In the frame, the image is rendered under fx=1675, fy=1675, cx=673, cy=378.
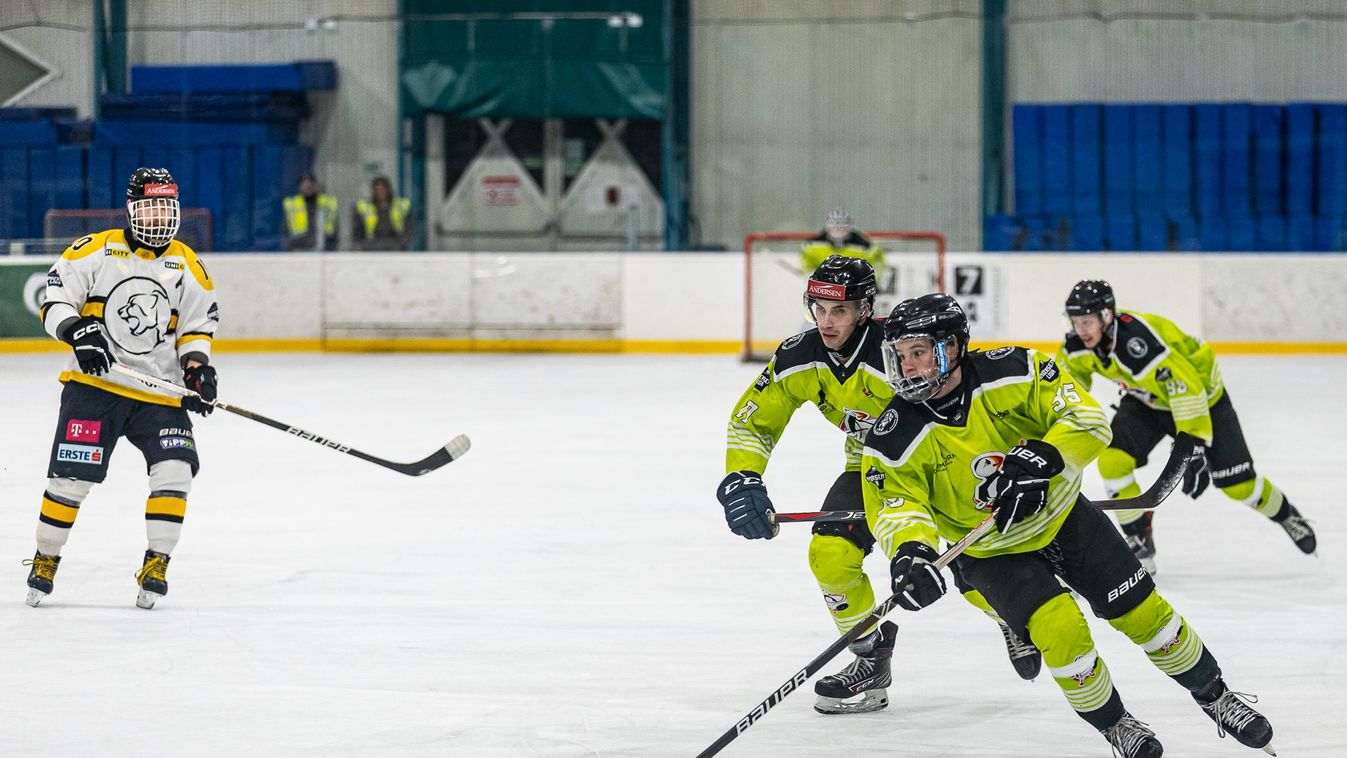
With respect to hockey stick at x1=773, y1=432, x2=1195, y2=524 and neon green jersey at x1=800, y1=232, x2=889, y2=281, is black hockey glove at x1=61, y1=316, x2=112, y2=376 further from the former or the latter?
neon green jersey at x1=800, y1=232, x2=889, y2=281

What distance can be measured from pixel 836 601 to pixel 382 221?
10581 millimetres

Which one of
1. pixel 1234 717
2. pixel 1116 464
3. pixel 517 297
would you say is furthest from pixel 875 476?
pixel 517 297

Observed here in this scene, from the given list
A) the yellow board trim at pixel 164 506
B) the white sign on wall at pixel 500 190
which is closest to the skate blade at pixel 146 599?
the yellow board trim at pixel 164 506

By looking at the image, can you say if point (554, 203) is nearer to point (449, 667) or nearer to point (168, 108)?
point (168, 108)

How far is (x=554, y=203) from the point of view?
14.7 m

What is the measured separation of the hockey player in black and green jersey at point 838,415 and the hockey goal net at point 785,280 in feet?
30.2

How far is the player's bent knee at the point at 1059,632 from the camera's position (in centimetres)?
325

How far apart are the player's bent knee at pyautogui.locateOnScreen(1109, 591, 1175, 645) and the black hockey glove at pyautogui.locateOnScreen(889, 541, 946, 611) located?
43cm

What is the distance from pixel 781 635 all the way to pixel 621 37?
1117 cm

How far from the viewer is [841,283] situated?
3.81m

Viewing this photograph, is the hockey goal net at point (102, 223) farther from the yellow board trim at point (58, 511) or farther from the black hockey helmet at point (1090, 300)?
the black hockey helmet at point (1090, 300)

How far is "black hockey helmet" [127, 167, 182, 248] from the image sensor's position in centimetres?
499

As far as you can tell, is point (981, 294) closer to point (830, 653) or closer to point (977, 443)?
point (977, 443)

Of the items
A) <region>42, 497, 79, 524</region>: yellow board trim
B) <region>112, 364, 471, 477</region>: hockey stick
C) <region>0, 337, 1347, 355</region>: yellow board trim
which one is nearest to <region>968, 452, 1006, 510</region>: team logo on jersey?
<region>112, 364, 471, 477</region>: hockey stick
